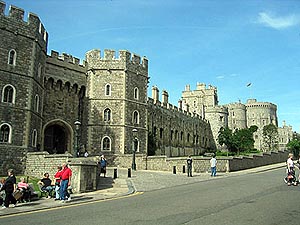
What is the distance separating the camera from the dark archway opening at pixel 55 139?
2775 cm

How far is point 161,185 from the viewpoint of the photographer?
16484 millimetres

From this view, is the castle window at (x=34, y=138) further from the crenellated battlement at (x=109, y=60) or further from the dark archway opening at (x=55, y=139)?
the crenellated battlement at (x=109, y=60)

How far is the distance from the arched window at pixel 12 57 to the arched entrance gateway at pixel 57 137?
754cm

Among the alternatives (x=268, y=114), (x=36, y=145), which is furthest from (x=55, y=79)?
(x=268, y=114)

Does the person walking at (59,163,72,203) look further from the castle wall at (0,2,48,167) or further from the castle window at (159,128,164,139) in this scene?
the castle window at (159,128,164,139)

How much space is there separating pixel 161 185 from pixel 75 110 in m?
15.5

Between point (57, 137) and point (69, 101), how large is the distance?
3466 mm

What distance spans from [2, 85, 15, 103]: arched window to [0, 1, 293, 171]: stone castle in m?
0.07

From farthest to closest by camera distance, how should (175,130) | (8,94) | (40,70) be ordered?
(175,130)
(40,70)
(8,94)

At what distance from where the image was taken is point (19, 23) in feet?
71.4

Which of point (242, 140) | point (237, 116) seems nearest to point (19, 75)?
point (242, 140)

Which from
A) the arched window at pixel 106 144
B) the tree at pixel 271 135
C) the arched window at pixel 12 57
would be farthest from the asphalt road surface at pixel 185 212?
the tree at pixel 271 135

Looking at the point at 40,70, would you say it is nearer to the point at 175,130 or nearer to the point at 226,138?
the point at 175,130

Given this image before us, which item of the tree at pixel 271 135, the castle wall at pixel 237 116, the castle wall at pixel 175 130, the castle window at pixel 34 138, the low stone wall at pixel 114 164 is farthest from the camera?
the castle wall at pixel 237 116
